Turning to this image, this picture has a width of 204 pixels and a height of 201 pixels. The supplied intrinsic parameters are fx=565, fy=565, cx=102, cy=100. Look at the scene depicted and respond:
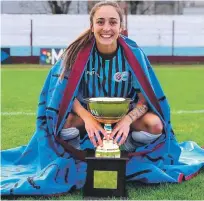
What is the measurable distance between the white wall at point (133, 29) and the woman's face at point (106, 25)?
21.6 metres

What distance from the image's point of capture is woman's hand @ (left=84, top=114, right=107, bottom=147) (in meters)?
3.74

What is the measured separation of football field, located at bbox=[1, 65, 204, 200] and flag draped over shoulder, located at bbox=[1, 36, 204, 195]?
0.34 ft

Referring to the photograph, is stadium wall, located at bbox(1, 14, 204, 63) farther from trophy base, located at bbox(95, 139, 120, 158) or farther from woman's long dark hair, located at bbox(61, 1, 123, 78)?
trophy base, located at bbox(95, 139, 120, 158)

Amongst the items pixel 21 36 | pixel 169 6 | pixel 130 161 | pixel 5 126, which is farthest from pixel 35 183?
pixel 169 6

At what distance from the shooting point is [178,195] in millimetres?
3701

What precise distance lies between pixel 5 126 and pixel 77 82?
296 centimetres

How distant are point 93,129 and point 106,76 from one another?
19.2 inches

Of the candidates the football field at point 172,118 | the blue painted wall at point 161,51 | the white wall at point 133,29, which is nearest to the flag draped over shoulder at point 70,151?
the football field at point 172,118

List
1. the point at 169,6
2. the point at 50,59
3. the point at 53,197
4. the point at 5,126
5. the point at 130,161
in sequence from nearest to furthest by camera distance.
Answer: the point at 53,197 < the point at 130,161 < the point at 5,126 < the point at 50,59 < the point at 169,6

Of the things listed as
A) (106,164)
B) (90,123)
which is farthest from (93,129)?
(106,164)

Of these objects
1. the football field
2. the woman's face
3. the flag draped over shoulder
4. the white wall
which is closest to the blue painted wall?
the white wall

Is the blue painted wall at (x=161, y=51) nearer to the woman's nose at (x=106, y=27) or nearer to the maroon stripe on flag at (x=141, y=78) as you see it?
the maroon stripe on flag at (x=141, y=78)

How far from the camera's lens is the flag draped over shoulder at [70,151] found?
3.83 meters

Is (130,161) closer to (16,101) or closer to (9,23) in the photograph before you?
(16,101)
